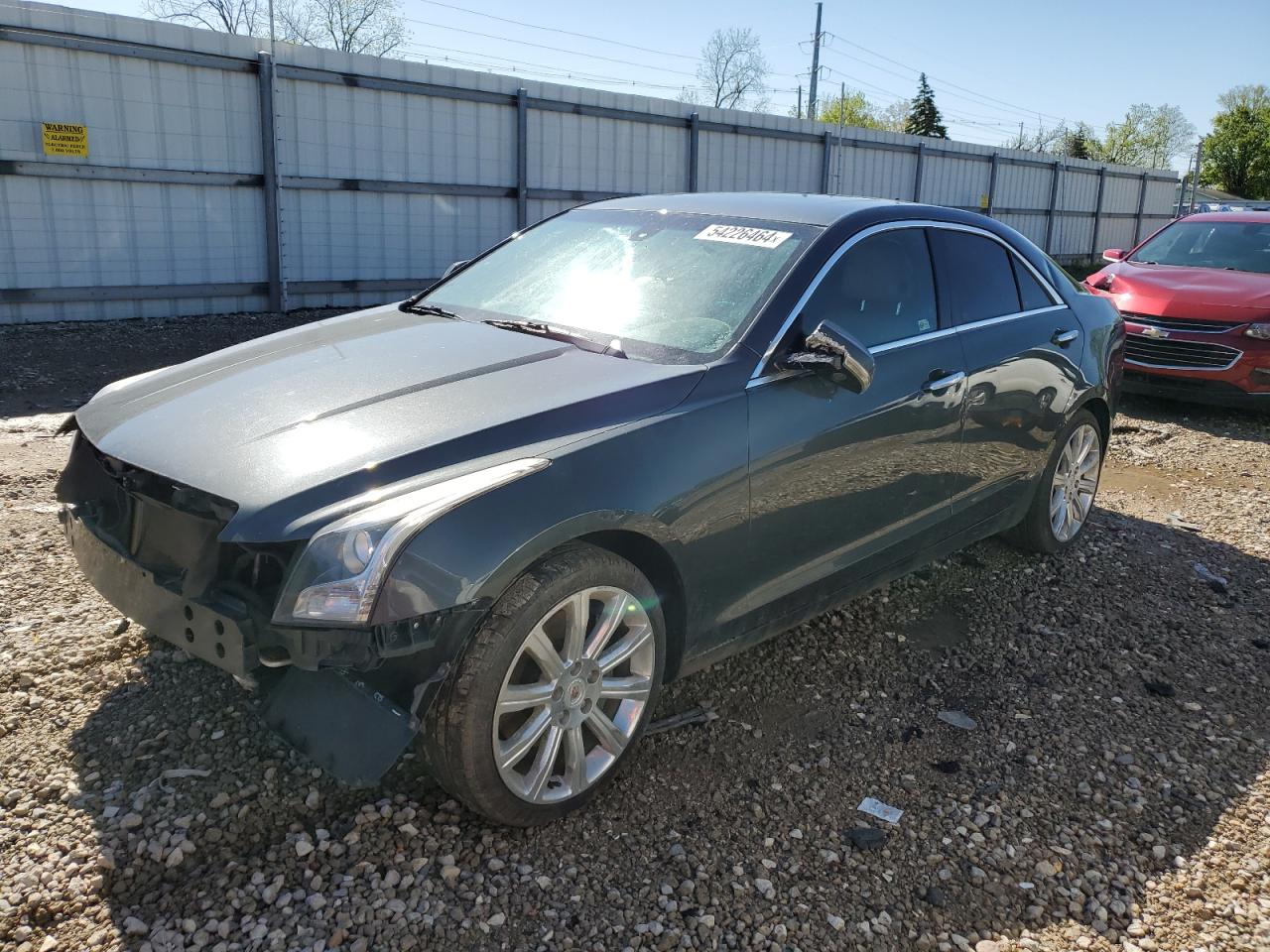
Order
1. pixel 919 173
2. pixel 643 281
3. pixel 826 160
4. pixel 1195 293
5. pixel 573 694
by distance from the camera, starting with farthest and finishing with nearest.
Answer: pixel 919 173
pixel 826 160
pixel 1195 293
pixel 643 281
pixel 573 694

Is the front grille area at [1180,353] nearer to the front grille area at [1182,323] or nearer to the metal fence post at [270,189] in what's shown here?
the front grille area at [1182,323]

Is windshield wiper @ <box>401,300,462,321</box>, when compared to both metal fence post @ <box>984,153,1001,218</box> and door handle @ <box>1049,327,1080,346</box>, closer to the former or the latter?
door handle @ <box>1049,327,1080,346</box>

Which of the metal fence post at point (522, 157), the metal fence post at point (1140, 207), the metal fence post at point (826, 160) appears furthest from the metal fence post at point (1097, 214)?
the metal fence post at point (522, 157)

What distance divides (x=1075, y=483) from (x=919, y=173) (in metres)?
17.2

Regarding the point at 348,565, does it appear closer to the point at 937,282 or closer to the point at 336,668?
the point at 336,668

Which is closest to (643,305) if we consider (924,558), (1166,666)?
(924,558)

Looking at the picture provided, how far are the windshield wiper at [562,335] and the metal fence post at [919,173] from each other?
1877 centimetres

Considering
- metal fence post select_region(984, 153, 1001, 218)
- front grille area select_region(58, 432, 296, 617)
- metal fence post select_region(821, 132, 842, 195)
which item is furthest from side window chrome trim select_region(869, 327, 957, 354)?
metal fence post select_region(984, 153, 1001, 218)

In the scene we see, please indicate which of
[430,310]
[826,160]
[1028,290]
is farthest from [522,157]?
[430,310]

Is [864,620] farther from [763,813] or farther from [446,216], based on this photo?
[446,216]

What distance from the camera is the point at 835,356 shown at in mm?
3316

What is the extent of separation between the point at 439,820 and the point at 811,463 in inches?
62.8

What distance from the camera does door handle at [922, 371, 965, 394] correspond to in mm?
3904

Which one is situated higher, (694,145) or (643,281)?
(694,145)
